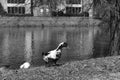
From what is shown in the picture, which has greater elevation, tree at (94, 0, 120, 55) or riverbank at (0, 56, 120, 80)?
tree at (94, 0, 120, 55)

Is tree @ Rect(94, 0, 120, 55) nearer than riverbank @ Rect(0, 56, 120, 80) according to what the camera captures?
No

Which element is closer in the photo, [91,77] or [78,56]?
[91,77]

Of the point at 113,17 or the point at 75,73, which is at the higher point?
the point at 113,17

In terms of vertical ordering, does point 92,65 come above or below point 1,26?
above

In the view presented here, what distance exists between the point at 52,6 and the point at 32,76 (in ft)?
12.7

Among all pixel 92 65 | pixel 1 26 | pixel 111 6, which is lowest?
pixel 1 26

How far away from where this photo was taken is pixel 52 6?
29.9 feet

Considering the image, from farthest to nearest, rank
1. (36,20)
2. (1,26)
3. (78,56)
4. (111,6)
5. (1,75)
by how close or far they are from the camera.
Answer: (36,20) → (1,26) → (78,56) → (111,6) → (1,75)

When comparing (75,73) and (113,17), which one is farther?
(113,17)

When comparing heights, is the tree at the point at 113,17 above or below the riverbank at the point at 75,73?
above

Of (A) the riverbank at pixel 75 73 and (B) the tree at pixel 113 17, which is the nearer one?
(A) the riverbank at pixel 75 73

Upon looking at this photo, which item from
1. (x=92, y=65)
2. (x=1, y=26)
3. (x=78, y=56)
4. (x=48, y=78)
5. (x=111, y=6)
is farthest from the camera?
(x=1, y=26)

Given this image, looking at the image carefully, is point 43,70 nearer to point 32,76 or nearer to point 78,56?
point 32,76

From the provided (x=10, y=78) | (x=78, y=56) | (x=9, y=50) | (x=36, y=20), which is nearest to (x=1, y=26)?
(x=36, y=20)
